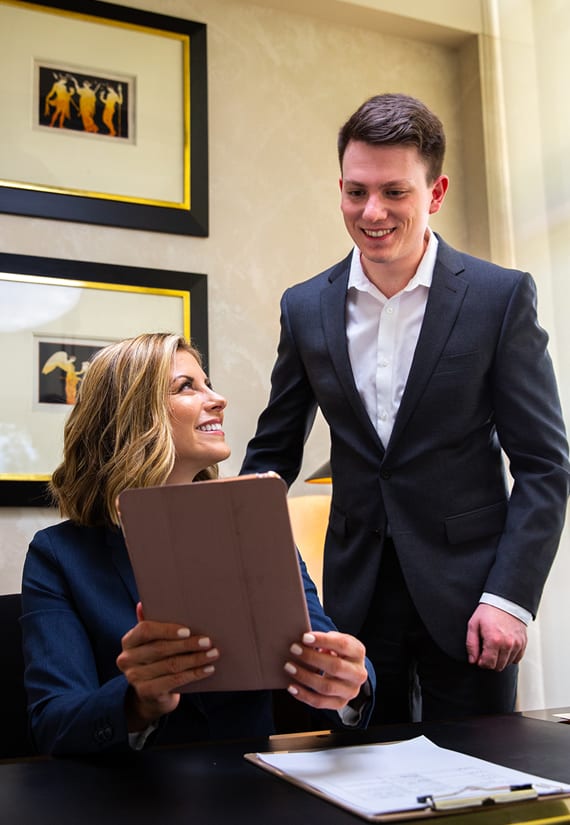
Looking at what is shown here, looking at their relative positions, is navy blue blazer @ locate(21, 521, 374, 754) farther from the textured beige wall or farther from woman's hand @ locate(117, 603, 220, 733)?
the textured beige wall

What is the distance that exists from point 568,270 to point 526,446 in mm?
1788

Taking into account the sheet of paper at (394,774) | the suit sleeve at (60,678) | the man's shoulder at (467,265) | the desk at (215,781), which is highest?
the man's shoulder at (467,265)

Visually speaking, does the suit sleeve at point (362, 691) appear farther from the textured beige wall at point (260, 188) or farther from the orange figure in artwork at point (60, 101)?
the orange figure in artwork at point (60, 101)

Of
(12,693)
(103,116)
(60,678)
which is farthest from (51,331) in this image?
(60,678)

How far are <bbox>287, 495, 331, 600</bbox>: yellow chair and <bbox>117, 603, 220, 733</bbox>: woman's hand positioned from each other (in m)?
1.67

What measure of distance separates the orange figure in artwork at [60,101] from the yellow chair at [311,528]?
57.6 inches

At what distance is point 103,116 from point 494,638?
91.5 inches

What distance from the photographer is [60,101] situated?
3.18m

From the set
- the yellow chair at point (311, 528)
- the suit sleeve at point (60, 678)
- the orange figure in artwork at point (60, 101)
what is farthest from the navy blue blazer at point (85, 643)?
the orange figure in artwork at point (60, 101)

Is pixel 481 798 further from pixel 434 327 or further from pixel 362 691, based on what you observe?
pixel 434 327

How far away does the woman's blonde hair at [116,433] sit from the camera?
5.33ft

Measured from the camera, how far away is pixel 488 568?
177 centimetres

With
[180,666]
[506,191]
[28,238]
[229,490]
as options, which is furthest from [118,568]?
[506,191]

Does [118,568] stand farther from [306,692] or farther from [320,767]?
[320,767]
